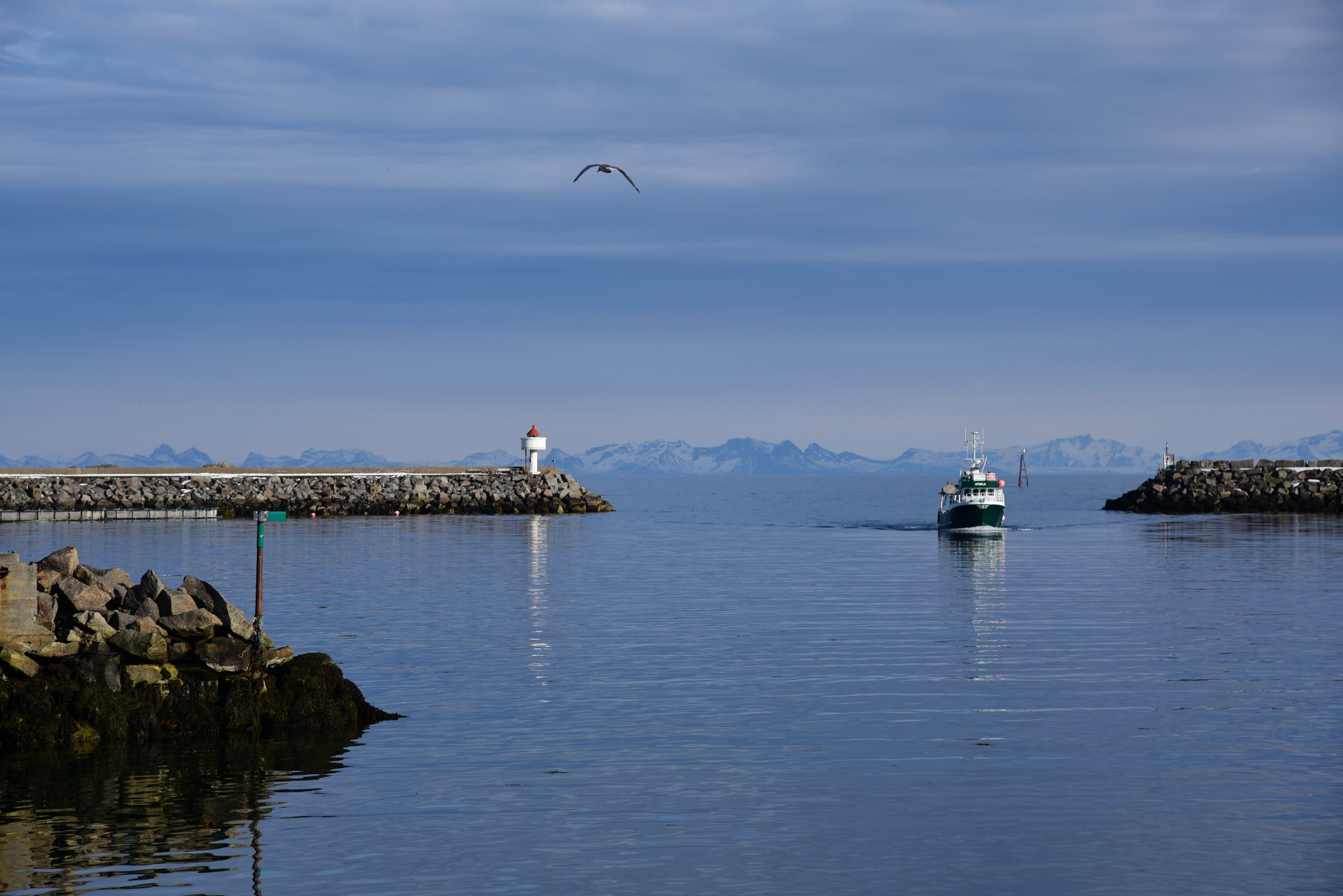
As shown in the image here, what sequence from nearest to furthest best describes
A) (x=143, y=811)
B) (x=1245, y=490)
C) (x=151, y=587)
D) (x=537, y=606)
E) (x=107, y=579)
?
(x=143, y=811)
(x=151, y=587)
(x=107, y=579)
(x=537, y=606)
(x=1245, y=490)

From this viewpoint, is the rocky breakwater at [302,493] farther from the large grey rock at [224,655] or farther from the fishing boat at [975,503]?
the large grey rock at [224,655]

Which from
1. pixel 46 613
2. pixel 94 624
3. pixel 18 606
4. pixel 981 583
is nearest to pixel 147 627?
pixel 94 624

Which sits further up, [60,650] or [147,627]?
[147,627]

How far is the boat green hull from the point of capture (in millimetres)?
90312

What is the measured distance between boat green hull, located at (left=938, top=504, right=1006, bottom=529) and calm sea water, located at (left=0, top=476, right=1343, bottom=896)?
134 ft

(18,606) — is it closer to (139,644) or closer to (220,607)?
(139,644)

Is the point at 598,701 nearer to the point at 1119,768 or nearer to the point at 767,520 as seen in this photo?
the point at 1119,768

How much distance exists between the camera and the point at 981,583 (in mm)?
55438

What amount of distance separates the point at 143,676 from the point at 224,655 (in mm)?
1342

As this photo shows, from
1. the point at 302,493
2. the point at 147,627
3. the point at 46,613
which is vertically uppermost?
the point at 302,493

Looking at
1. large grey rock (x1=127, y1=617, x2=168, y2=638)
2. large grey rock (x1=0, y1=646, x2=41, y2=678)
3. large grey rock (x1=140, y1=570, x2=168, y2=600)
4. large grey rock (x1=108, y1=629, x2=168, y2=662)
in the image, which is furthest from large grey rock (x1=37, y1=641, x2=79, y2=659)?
large grey rock (x1=140, y1=570, x2=168, y2=600)

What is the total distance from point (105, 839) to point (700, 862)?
734 centimetres

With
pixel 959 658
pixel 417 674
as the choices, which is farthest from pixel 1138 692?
pixel 417 674

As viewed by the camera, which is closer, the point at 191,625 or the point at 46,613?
the point at 46,613
